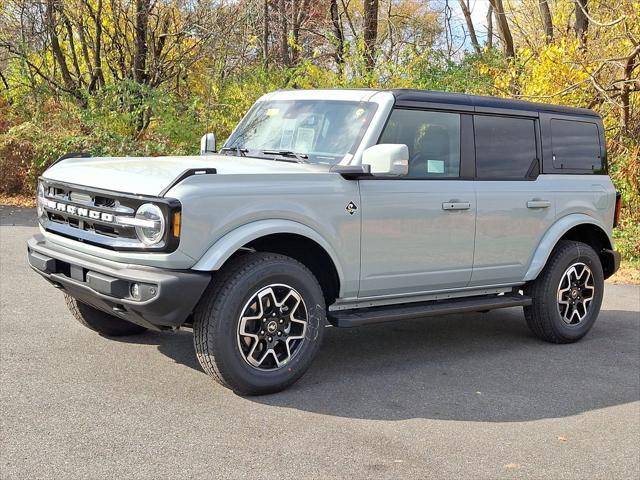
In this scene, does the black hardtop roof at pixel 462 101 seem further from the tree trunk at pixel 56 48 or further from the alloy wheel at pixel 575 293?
the tree trunk at pixel 56 48

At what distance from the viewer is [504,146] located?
21.0 ft

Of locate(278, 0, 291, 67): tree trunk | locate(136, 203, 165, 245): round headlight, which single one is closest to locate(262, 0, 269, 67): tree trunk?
locate(278, 0, 291, 67): tree trunk

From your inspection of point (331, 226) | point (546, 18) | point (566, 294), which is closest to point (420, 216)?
point (331, 226)

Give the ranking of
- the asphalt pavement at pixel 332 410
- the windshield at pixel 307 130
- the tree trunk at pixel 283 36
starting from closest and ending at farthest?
the asphalt pavement at pixel 332 410 < the windshield at pixel 307 130 < the tree trunk at pixel 283 36

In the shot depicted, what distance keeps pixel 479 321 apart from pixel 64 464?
4808mm

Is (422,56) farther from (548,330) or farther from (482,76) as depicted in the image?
(548,330)

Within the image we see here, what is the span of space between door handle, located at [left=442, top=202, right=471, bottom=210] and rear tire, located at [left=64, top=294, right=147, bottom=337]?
2544 mm

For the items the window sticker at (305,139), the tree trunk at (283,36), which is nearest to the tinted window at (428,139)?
the window sticker at (305,139)

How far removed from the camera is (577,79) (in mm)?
12867

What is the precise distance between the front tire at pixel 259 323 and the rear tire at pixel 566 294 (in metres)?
2.33

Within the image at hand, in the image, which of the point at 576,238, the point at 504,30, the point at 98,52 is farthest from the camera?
the point at 504,30

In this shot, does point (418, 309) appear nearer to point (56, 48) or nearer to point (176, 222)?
point (176, 222)

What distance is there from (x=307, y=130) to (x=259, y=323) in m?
1.68

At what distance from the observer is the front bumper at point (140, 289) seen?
14.7ft
